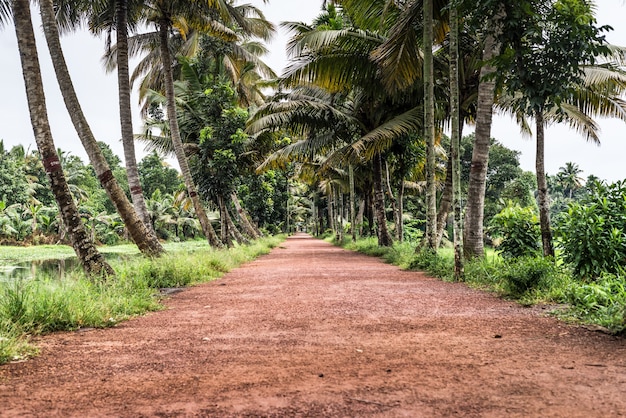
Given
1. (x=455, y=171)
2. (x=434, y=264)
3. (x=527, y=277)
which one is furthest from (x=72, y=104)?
(x=527, y=277)

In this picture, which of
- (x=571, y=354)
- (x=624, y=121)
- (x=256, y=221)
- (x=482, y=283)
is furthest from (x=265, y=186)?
(x=571, y=354)

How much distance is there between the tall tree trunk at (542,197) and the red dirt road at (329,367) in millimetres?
4283

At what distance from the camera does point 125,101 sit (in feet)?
38.4

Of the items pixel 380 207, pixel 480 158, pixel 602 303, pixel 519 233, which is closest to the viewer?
pixel 602 303

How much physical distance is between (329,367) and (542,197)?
8.19 meters

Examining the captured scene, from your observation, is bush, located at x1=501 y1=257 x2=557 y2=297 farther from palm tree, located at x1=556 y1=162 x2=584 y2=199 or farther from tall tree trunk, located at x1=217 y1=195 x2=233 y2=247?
palm tree, located at x1=556 y1=162 x2=584 y2=199

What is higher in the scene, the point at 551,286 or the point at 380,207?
the point at 380,207

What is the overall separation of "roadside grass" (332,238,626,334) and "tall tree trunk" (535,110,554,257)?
Result: 1.24m

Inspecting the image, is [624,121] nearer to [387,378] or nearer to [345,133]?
[345,133]

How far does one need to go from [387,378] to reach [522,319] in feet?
8.48

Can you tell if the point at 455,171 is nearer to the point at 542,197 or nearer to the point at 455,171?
the point at 455,171

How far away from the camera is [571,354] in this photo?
370cm

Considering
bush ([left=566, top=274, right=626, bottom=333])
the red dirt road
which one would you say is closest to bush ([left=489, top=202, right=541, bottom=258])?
bush ([left=566, top=274, right=626, bottom=333])

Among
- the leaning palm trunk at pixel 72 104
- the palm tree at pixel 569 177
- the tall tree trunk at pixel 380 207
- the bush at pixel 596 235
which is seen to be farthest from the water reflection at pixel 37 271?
the palm tree at pixel 569 177
